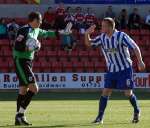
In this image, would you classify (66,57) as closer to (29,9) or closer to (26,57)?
(29,9)

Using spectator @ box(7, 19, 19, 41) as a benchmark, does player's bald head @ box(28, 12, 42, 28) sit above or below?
above

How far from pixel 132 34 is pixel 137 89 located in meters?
3.52

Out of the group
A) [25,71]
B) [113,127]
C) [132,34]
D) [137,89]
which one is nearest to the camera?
[113,127]

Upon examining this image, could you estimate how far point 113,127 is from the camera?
1075cm

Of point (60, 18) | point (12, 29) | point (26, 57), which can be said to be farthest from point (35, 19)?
→ point (60, 18)

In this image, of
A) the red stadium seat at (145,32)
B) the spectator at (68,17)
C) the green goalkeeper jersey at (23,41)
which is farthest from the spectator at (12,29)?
the green goalkeeper jersey at (23,41)

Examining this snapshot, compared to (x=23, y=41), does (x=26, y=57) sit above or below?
below

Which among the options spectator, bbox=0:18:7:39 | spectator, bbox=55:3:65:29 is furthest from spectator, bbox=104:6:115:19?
spectator, bbox=0:18:7:39

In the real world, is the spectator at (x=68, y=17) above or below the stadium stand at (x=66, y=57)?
above

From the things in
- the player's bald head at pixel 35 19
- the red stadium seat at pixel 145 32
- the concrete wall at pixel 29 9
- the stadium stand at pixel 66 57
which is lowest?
the stadium stand at pixel 66 57

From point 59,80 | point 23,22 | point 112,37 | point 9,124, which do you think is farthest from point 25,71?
point 23,22

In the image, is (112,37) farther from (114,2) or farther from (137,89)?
(114,2)

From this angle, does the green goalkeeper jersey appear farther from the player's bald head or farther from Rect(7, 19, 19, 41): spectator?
A: Rect(7, 19, 19, 41): spectator

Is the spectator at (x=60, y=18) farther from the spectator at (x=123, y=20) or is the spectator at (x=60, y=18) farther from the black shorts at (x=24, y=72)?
the black shorts at (x=24, y=72)
